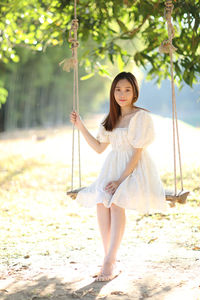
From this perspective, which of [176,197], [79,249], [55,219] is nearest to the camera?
[176,197]

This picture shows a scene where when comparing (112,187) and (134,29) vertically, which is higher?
(134,29)

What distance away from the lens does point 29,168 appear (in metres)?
8.76

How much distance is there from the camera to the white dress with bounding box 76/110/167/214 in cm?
264

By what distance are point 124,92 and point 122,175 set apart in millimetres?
524

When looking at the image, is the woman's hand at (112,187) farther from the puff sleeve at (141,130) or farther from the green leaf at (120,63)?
the green leaf at (120,63)

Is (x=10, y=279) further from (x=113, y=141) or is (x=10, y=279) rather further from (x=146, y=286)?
(x=113, y=141)

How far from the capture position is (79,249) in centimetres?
348

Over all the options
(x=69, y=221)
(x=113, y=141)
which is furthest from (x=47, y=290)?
(x=69, y=221)

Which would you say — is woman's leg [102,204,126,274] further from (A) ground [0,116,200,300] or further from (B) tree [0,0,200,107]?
(B) tree [0,0,200,107]

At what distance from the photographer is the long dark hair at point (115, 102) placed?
2846 mm

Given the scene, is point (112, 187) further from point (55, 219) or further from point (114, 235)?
point (55, 219)

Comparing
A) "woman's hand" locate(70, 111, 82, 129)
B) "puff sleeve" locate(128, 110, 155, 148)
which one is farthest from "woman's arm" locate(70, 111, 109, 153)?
"puff sleeve" locate(128, 110, 155, 148)

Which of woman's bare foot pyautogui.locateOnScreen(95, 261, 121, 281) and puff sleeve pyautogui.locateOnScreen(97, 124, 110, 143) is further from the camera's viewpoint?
puff sleeve pyautogui.locateOnScreen(97, 124, 110, 143)

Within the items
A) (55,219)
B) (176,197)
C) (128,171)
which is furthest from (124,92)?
(55,219)
